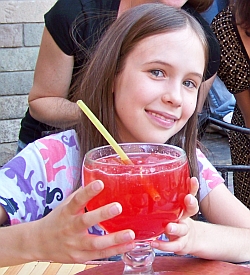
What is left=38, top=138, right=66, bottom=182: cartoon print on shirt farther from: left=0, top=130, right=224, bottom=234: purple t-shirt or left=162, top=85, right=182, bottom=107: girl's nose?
left=162, top=85, right=182, bottom=107: girl's nose

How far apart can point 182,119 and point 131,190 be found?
56cm

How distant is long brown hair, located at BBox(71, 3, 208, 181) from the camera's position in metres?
1.54

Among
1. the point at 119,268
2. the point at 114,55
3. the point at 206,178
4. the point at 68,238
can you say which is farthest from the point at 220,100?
the point at 68,238

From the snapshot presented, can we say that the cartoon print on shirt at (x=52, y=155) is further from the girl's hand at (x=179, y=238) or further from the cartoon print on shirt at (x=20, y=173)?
the girl's hand at (x=179, y=238)

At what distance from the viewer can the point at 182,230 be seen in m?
1.04

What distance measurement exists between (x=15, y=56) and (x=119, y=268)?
9.58 feet

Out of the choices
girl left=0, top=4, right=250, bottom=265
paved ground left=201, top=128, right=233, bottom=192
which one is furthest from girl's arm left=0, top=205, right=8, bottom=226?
paved ground left=201, top=128, right=233, bottom=192

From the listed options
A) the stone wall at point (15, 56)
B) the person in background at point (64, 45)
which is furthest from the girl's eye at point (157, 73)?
the stone wall at point (15, 56)

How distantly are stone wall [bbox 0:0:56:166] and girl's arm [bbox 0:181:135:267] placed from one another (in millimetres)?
2786

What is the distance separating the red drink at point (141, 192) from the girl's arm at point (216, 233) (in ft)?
0.13

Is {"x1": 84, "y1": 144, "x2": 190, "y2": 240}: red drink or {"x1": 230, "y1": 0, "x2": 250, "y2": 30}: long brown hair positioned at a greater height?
{"x1": 230, "y1": 0, "x2": 250, "y2": 30}: long brown hair

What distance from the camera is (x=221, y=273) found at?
1.13 m

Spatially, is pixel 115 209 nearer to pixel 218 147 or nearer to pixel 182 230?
pixel 182 230

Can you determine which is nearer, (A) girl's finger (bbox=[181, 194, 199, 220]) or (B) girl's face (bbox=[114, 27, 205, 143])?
(A) girl's finger (bbox=[181, 194, 199, 220])
